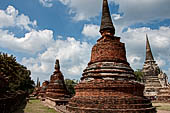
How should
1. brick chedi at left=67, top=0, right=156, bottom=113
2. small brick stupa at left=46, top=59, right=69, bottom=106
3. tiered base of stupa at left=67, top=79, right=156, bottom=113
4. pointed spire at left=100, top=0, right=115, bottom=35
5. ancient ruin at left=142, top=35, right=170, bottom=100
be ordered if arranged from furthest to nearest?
ancient ruin at left=142, top=35, right=170, bottom=100, small brick stupa at left=46, top=59, right=69, bottom=106, pointed spire at left=100, top=0, right=115, bottom=35, brick chedi at left=67, top=0, right=156, bottom=113, tiered base of stupa at left=67, top=79, right=156, bottom=113

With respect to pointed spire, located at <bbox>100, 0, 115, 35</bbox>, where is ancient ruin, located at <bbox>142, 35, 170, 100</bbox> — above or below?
below

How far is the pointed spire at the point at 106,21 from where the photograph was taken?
1450cm

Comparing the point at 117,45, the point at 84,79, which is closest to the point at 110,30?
the point at 117,45

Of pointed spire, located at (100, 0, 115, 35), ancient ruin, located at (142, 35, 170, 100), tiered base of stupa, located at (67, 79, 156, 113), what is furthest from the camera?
ancient ruin, located at (142, 35, 170, 100)

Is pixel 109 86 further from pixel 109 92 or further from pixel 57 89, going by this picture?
pixel 57 89

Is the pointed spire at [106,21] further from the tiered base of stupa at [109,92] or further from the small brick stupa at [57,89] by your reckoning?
the small brick stupa at [57,89]

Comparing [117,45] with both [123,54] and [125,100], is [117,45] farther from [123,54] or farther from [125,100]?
[125,100]

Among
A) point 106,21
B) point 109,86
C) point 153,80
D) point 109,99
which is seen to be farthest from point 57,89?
point 153,80

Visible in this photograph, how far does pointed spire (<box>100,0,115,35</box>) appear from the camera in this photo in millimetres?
14500

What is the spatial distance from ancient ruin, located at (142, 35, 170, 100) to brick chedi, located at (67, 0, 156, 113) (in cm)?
2127

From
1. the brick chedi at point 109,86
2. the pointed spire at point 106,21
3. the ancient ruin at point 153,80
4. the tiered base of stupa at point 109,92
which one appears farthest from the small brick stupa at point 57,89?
the ancient ruin at point 153,80

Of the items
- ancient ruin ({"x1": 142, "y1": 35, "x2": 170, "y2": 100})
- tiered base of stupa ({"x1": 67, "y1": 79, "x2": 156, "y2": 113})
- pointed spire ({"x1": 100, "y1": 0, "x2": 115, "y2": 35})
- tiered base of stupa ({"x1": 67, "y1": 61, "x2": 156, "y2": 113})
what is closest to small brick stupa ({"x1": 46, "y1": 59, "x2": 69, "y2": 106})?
tiered base of stupa ({"x1": 67, "y1": 61, "x2": 156, "y2": 113})

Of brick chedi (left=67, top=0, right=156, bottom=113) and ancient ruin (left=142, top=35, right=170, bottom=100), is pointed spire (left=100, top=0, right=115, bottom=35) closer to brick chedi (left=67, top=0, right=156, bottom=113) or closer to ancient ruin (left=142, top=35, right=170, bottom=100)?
brick chedi (left=67, top=0, right=156, bottom=113)

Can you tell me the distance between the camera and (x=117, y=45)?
13.2m
